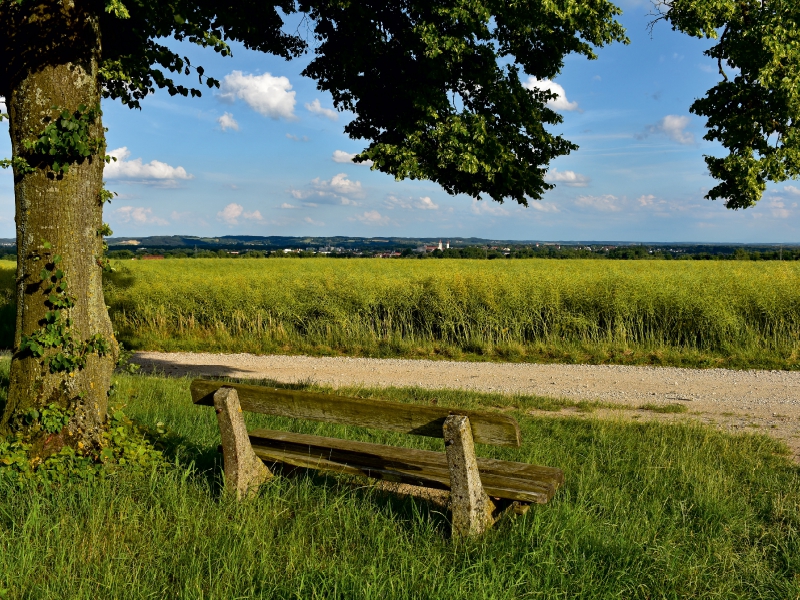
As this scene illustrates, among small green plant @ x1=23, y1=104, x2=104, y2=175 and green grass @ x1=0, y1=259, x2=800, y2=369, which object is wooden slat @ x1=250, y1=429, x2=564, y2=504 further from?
green grass @ x1=0, y1=259, x2=800, y2=369

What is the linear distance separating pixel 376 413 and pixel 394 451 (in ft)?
1.95

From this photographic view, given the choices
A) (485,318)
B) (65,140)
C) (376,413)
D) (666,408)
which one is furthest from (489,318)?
(376,413)

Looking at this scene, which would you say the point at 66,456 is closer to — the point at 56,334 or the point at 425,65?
the point at 56,334

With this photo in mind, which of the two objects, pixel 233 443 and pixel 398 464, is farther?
pixel 233 443

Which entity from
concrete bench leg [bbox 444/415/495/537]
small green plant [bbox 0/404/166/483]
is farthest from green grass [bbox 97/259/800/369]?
concrete bench leg [bbox 444/415/495/537]

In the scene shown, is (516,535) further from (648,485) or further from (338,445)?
(648,485)

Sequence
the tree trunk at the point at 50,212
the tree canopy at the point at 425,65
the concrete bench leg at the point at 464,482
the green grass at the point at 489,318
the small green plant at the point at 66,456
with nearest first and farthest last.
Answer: the concrete bench leg at the point at 464,482, the small green plant at the point at 66,456, the tree trunk at the point at 50,212, the tree canopy at the point at 425,65, the green grass at the point at 489,318

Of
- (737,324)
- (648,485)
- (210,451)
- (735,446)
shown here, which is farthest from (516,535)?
(737,324)

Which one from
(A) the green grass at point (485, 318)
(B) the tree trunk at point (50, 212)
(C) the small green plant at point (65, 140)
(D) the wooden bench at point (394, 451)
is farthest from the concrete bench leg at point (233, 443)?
(A) the green grass at point (485, 318)

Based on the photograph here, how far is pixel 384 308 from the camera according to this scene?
663 inches

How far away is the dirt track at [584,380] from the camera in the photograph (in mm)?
8961

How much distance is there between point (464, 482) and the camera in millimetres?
3701

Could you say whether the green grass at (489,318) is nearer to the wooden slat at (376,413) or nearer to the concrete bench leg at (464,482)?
the wooden slat at (376,413)

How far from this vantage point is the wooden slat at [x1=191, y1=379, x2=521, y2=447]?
3.63m
